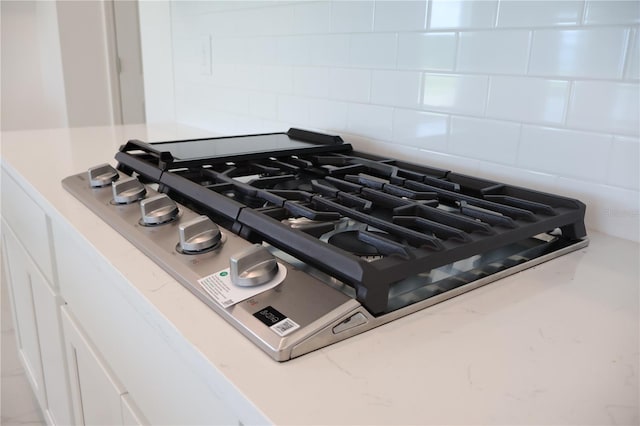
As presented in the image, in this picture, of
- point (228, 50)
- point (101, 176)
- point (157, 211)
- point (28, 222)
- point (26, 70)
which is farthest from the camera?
point (26, 70)

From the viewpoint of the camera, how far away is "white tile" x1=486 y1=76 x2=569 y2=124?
3.00ft

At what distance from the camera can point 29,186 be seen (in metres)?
1.14

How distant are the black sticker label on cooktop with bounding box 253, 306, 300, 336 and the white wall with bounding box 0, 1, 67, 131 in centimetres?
408

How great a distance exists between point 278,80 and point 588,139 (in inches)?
37.4

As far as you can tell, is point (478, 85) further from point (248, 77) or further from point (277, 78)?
point (248, 77)

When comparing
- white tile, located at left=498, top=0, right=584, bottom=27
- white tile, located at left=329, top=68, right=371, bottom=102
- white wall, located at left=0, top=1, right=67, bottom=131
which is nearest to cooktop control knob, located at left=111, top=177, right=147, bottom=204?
white tile, located at left=329, top=68, right=371, bottom=102

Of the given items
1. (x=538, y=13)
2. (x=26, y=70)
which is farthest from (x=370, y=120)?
(x=26, y=70)

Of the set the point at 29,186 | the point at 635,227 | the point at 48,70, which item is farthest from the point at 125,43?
the point at 635,227

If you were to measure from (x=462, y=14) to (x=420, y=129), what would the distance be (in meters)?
0.25

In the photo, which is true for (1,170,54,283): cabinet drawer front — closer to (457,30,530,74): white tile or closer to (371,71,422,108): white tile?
(371,71,422,108): white tile

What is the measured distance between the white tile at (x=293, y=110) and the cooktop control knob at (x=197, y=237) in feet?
2.83

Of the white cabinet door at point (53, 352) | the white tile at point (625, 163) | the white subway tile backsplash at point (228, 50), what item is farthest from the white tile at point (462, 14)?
the white cabinet door at point (53, 352)

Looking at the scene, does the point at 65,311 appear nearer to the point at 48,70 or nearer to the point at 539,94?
the point at 539,94

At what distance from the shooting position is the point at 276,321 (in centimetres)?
53
